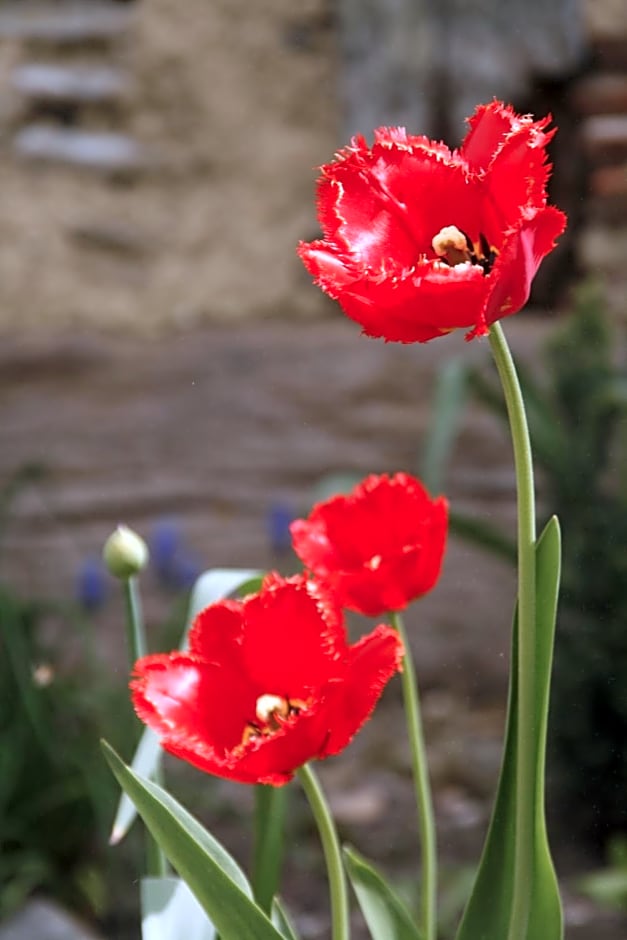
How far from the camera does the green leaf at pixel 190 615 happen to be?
560mm

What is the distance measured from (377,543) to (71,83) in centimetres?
156

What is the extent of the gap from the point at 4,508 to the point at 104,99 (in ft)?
2.22

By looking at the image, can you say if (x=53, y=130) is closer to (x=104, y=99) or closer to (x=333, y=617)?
(x=104, y=99)

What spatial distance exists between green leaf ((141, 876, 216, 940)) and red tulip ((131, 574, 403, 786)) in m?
0.08

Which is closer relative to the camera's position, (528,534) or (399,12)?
(528,534)

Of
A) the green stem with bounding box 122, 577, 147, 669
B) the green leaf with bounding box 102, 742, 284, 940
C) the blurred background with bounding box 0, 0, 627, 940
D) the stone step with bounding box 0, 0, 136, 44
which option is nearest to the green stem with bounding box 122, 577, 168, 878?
the green stem with bounding box 122, 577, 147, 669

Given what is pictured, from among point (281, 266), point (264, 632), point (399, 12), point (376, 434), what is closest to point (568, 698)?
point (376, 434)

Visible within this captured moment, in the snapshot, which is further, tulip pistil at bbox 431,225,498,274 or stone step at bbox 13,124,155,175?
stone step at bbox 13,124,155,175

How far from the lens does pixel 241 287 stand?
2.03m

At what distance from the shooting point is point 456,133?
2027mm

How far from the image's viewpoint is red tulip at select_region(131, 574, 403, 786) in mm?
463

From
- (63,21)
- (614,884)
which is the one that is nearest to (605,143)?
(63,21)

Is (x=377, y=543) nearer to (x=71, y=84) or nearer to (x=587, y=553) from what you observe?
(x=587, y=553)

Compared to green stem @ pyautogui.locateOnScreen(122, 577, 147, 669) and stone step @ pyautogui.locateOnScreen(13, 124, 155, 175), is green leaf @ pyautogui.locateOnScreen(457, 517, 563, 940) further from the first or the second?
stone step @ pyautogui.locateOnScreen(13, 124, 155, 175)
